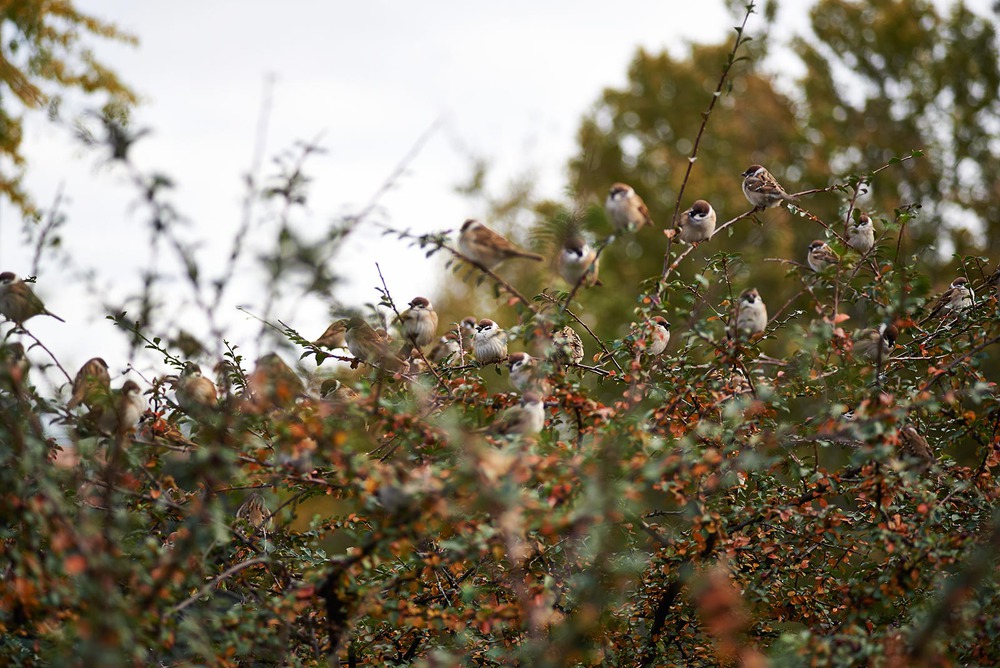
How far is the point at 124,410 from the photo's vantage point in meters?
3.77

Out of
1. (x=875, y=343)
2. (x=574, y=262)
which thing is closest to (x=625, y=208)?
(x=574, y=262)

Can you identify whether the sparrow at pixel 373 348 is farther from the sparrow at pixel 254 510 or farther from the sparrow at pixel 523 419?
the sparrow at pixel 254 510

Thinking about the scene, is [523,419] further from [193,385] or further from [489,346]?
[489,346]

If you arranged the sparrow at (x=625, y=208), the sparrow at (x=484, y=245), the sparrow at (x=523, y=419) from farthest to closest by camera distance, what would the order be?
the sparrow at (x=484, y=245) < the sparrow at (x=625, y=208) < the sparrow at (x=523, y=419)

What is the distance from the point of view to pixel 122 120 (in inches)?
120

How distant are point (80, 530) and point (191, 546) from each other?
60 centimetres

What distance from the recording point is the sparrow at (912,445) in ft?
13.7

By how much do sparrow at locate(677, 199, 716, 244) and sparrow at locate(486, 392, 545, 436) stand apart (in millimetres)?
2116

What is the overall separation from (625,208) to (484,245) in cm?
77

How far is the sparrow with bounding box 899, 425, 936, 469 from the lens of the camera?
13.7 feet

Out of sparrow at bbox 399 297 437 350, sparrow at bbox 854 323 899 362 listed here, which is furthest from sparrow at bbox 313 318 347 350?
sparrow at bbox 854 323 899 362

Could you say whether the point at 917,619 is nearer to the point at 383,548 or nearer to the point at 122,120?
the point at 383,548

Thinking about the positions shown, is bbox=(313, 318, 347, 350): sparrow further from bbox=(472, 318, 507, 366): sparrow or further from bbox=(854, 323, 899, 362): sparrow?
bbox=(854, 323, 899, 362): sparrow

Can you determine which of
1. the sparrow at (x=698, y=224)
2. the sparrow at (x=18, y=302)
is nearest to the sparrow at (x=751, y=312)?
the sparrow at (x=698, y=224)
